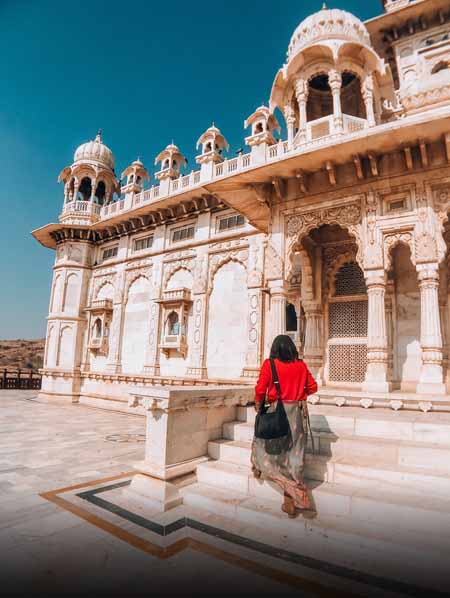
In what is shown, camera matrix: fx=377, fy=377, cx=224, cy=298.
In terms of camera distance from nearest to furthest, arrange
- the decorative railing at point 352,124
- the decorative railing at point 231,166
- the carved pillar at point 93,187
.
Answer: the decorative railing at point 231,166 < the decorative railing at point 352,124 < the carved pillar at point 93,187

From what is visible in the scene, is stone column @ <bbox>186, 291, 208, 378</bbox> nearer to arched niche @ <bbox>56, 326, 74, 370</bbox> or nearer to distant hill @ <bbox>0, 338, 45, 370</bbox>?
arched niche @ <bbox>56, 326, 74, 370</bbox>

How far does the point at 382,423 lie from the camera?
4.64m

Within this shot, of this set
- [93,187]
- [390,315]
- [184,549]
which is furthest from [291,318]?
[93,187]

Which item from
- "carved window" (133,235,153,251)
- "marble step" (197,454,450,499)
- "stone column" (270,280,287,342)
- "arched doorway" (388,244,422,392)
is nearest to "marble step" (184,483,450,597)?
"marble step" (197,454,450,499)

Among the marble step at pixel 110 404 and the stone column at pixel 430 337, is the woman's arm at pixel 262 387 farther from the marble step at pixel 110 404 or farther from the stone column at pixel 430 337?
the marble step at pixel 110 404

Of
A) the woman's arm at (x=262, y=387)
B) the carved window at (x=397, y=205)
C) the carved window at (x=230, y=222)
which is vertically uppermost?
the carved window at (x=230, y=222)

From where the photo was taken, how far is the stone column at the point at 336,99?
28.8 feet

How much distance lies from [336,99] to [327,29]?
1986 mm

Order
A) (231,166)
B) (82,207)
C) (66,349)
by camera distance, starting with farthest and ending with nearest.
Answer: (82,207) → (66,349) → (231,166)

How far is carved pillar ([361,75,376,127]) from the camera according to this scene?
359 inches

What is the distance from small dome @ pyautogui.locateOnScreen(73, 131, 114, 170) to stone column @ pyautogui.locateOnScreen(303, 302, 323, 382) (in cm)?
1469

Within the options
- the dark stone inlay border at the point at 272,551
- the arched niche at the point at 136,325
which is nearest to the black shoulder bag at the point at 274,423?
the dark stone inlay border at the point at 272,551

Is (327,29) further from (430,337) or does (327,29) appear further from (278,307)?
(430,337)

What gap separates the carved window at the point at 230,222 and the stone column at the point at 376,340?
6.22m
